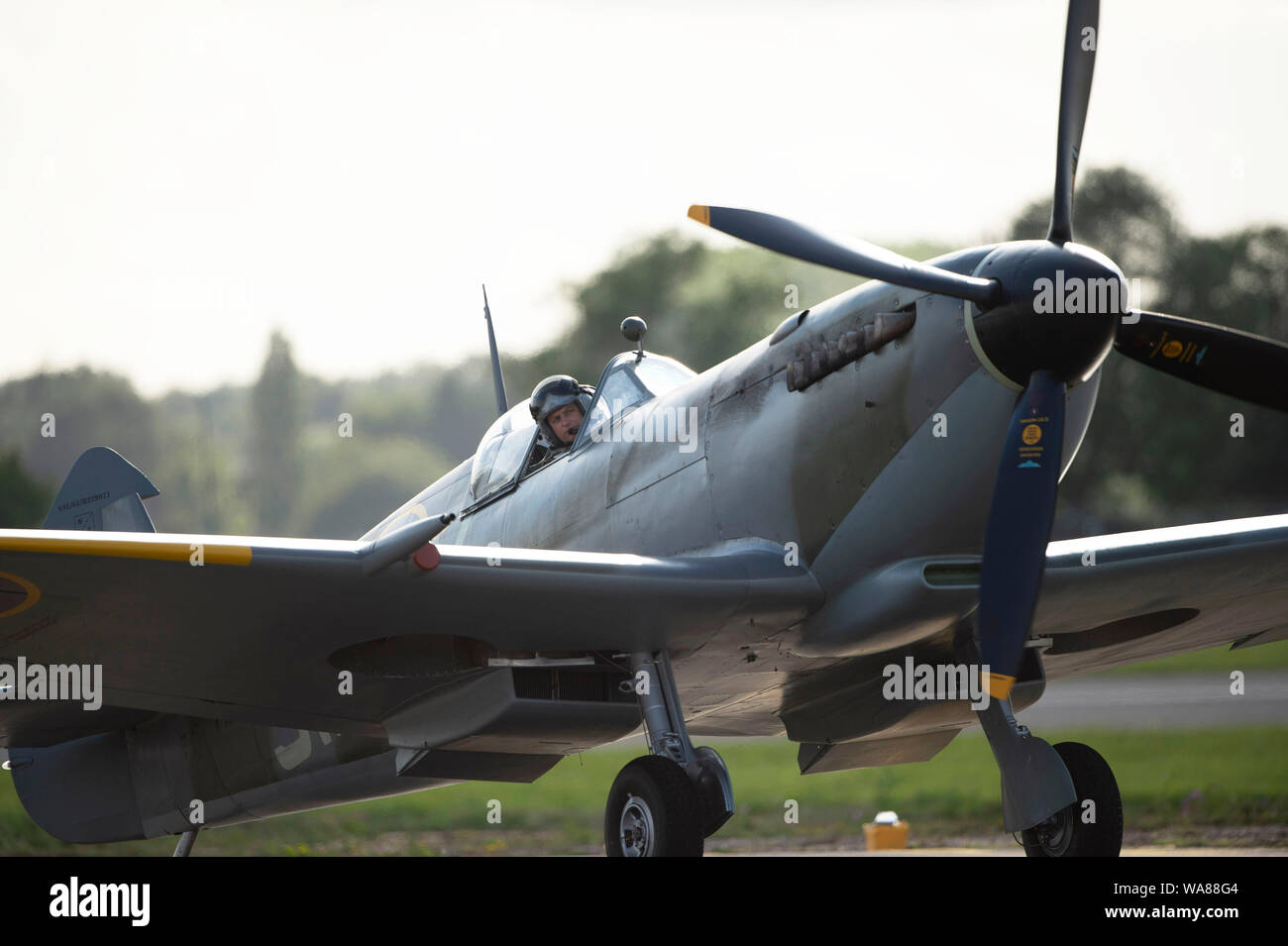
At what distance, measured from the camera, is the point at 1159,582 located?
7281 mm

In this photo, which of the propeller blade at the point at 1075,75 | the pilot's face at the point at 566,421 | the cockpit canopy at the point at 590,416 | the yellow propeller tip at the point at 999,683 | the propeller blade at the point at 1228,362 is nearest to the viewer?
the yellow propeller tip at the point at 999,683

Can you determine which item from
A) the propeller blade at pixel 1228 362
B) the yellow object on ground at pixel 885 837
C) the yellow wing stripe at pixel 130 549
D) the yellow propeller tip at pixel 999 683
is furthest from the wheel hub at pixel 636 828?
the yellow object on ground at pixel 885 837

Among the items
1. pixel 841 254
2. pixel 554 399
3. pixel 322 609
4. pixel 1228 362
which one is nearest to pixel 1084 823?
pixel 1228 362

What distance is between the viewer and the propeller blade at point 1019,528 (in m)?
5.89

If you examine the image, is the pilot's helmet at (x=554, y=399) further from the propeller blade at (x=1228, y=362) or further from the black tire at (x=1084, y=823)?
the black tire at (x=1084, y=823)

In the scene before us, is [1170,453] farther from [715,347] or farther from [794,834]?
[794,834]

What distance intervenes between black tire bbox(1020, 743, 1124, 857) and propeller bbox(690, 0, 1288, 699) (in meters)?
1.47

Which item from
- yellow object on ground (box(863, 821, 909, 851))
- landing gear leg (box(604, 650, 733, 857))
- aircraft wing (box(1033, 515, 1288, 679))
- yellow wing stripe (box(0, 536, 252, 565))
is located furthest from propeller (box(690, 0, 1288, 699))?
yellow object on ground (box(863, 821, 909, 851))

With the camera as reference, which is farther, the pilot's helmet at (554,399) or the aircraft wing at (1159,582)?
the pilot's helmet at (554,399)

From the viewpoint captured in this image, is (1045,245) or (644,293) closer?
(1045,245)

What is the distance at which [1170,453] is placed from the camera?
45.5 m
